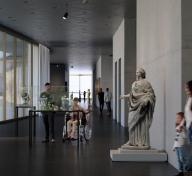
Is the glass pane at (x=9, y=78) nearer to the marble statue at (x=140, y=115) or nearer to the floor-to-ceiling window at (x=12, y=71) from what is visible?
the floor-to-ceiling window at (x=12, y=71)

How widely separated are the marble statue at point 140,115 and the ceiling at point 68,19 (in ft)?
19.4

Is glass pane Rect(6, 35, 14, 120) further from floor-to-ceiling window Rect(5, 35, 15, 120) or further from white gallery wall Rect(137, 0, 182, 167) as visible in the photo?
white gallery wall Rect(137, 0, 182, 167)

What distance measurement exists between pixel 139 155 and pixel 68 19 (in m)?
9.99

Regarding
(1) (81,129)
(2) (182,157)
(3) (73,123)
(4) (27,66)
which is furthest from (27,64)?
(2) (182,157)

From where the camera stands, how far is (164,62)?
28.8ft

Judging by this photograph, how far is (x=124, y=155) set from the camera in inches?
337

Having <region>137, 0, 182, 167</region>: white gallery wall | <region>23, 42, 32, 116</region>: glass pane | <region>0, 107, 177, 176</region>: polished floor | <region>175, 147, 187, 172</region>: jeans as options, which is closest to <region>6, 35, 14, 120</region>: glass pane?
<region>23, 42, 32, 116</region>: glass pane

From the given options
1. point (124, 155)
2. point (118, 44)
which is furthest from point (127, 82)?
point (124, 155)

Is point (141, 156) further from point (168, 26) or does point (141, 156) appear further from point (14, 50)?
point (14, 50)

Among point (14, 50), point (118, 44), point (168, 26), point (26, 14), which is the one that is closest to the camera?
point (168, 26)

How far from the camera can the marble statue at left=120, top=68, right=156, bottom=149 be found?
8.63 metres

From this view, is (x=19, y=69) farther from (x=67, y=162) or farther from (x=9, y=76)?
(x=67, y=162)

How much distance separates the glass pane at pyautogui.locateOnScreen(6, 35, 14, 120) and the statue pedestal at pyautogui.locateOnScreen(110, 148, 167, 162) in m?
13.0

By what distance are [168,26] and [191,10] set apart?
3.49ft
